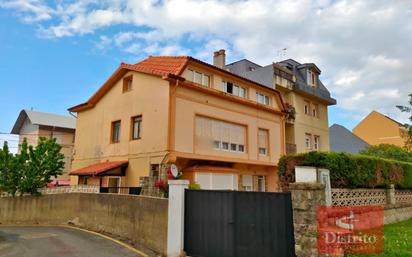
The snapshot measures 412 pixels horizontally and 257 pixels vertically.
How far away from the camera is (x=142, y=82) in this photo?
60.8 feet

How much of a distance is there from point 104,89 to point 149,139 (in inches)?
243

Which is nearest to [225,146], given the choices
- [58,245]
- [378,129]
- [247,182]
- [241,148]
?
[241,148]

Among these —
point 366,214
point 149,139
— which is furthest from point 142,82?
point 366,214

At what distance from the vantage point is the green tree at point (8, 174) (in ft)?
60.3

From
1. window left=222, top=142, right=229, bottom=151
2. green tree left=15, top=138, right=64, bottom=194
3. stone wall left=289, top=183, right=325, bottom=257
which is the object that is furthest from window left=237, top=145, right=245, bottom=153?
stone wall left=289, top=183, right=325, bottom=257

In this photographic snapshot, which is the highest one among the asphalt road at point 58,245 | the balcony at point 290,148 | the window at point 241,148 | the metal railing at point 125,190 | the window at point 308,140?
the window at point 308,140

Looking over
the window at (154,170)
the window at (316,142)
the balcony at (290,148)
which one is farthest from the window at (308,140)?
the window at (154,170)

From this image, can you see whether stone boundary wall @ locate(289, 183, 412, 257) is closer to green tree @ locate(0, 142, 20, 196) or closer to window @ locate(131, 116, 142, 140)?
window @ locate(131, 116, 142, 140)

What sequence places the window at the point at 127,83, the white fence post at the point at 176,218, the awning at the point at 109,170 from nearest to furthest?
the white fence post at the point at 176,218 < the awning at the point at 109,170 < the window at the point at 127,83

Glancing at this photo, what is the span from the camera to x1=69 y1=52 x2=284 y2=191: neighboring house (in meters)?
16.9

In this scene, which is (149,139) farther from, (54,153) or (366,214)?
(366,214)

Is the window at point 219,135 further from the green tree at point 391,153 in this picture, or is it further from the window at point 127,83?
the green tree at point 391,153

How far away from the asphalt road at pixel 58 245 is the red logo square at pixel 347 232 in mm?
5750

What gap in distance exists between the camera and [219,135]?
62.1 ft
